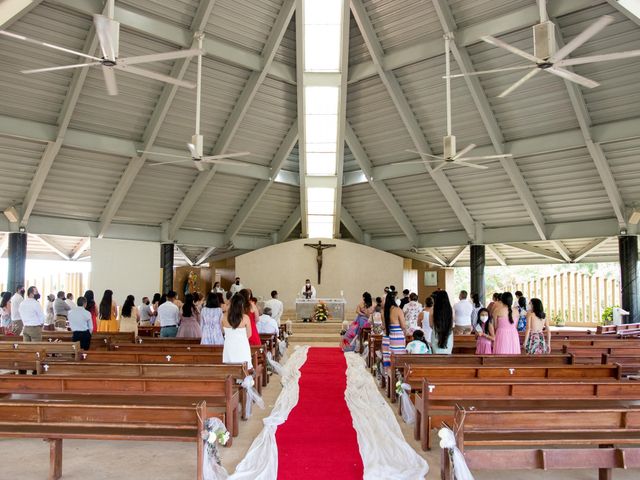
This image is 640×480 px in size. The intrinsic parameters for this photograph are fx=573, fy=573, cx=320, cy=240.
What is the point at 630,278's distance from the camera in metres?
17.4

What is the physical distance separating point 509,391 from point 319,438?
1889mm

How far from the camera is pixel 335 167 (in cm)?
1961

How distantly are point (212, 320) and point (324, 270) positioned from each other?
1499cm

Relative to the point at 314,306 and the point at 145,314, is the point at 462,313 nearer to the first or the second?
the point at 145,314

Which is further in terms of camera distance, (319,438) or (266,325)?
(266,325)

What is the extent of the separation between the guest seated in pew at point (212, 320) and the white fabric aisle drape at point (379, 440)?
2107 millimetres

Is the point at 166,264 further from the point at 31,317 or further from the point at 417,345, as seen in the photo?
the point at 417,345

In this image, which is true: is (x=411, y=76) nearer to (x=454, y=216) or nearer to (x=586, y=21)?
(x=586, y=21)

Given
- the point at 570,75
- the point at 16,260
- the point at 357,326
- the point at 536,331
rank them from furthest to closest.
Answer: the point at 16,260, the point at 357,326, the point at 570,75, the point at 536,331

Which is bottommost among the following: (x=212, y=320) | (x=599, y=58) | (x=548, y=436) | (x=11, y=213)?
(x=548, y=436)

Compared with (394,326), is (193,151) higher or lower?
higher

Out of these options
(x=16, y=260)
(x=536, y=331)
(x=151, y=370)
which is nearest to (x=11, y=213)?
(x=16, y=260)

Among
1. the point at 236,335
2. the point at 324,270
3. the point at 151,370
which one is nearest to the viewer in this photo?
the point at 151,370

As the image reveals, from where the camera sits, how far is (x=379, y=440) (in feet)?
18.3
